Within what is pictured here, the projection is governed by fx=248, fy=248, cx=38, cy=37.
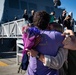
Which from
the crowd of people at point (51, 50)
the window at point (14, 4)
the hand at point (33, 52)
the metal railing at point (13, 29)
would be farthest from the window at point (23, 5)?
the hand at point (33, 52)

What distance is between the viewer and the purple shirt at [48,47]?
2.76 m

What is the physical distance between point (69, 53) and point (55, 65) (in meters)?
0.28

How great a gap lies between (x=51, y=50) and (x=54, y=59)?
115mm

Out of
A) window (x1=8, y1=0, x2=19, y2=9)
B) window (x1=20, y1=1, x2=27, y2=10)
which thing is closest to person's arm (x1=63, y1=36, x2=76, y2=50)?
window (x1=8, y1=0, x2=19, y2=9)

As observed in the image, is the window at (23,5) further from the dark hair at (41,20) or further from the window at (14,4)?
the dark hair at (41,20)

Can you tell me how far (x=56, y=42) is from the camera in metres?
2.76

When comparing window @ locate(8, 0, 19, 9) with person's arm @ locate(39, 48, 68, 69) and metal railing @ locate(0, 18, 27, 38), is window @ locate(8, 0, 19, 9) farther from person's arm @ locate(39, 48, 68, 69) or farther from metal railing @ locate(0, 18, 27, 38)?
person's arm @ locate(39, 48, 68, 69)

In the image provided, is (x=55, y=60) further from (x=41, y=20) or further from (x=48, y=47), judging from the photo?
(x=41, y=20)

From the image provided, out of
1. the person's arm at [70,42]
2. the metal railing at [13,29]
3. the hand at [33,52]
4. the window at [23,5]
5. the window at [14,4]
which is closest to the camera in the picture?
the person's arm at [70,42]

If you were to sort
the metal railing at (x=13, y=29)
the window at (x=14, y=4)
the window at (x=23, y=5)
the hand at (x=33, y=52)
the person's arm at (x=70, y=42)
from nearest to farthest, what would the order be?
the person's arm at (x=70, y=42) < the hand at (x=33, y=52) < the metal railing at (x=13, y=29) < the window at (x=14, y=4) < the window at (x=23, y=5)

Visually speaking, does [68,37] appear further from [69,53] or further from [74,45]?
[69,53]

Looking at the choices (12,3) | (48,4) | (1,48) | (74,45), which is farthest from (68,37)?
(48,4)

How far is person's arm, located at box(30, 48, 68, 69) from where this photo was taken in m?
2.73

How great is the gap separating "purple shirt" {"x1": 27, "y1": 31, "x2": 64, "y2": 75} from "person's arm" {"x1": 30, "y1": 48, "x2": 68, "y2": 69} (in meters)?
0.05
